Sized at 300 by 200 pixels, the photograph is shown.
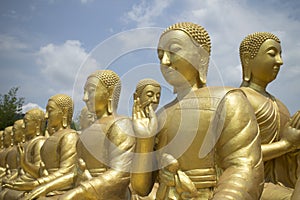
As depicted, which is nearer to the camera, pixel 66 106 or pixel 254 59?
pixel 254 59

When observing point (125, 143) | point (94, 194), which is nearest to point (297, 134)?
point (125, 143)

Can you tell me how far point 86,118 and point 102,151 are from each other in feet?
3.06

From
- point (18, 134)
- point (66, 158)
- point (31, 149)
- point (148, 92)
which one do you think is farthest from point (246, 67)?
point (18, 134)

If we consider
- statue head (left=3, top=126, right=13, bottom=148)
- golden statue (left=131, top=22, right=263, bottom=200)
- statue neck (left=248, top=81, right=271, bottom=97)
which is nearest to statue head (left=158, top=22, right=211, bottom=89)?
golden statue (left=131, top=22, right=263, bottom=200)

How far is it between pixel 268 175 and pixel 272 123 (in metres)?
0.59

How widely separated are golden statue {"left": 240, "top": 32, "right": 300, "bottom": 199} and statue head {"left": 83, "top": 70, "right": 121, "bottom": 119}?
5.53ft

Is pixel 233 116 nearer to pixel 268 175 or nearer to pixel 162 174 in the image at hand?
pixel 162 174

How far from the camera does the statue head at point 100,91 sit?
5488mm

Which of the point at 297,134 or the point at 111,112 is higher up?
the point at 111,112

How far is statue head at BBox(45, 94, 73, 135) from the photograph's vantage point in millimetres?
7598

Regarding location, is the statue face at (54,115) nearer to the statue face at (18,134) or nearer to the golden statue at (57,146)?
the golden statue at (57,146)

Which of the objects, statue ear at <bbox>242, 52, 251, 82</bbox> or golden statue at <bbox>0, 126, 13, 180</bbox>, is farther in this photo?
golden statue at <bbox>0, 126, 13, 180</bbox>

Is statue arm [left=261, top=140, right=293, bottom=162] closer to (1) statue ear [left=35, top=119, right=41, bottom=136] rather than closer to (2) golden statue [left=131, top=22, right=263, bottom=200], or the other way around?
(2) golden statue [left=131, top=22, right=263, bottom=200]

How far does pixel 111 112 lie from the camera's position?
18.3 ft
